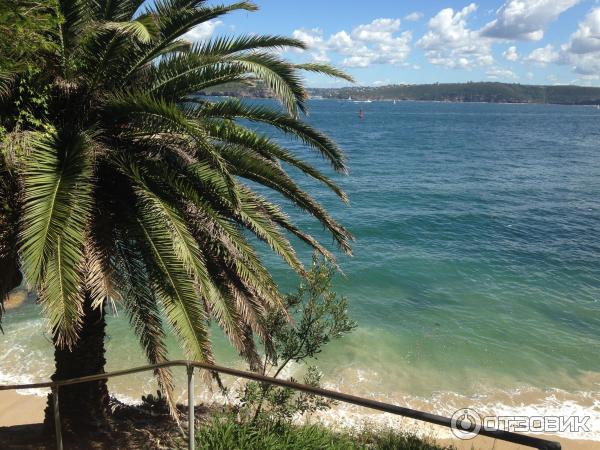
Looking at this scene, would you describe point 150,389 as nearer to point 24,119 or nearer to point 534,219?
point 24,119

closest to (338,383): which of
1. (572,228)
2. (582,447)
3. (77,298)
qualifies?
(582,447)

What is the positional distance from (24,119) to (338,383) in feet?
35.5

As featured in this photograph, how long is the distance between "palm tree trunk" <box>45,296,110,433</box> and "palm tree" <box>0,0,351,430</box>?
0.03 meters

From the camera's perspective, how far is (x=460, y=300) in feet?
Result: 65.4

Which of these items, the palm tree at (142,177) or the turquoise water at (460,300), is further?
the turquoise water at (460,300)

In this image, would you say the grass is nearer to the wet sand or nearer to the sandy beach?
the wet sand

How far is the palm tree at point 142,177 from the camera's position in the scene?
196 inches

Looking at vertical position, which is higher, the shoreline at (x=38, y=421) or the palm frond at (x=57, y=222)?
the palm frond at (x=57, y=222)

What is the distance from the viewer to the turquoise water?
14.0 m

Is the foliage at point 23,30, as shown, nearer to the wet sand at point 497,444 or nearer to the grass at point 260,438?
the grass at point 260,438

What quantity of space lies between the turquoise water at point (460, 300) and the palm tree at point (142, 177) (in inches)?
322

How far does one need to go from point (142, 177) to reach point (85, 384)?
3.41 m

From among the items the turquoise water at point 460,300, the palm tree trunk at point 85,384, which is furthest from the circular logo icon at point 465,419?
the palm tree trunk at point 85,384

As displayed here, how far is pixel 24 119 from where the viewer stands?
5527 mm
